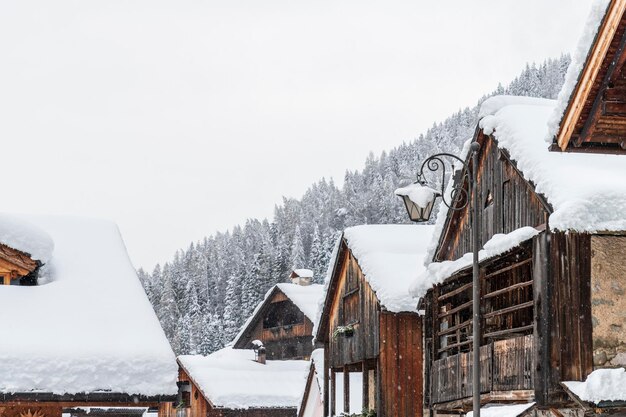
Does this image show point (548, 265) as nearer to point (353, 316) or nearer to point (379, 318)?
point (379, 318)

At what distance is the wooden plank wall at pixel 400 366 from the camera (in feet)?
79.2

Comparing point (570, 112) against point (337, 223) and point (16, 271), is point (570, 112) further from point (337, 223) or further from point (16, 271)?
point (337, 223)

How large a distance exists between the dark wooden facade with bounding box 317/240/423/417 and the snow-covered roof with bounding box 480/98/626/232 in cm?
729

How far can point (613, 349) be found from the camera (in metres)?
15.7

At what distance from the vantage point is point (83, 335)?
48.8 feet

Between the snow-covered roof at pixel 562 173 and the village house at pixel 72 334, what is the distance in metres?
6.56

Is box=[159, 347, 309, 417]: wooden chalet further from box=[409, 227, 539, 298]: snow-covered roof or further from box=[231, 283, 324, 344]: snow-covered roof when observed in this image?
box=[409, 227, 539, 298]: snow-covered roof

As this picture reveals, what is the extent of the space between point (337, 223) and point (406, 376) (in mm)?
95750

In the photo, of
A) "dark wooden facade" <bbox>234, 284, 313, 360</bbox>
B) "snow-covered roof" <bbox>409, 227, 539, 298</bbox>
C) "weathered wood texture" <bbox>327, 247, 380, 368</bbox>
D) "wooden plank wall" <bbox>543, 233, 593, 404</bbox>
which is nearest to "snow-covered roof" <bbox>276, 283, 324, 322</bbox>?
"dark wooden facade" <bbox>234, 284, 313, 360</bbox>

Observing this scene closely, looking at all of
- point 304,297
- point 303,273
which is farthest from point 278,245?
point 304,297

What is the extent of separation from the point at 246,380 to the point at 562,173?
1180 inches

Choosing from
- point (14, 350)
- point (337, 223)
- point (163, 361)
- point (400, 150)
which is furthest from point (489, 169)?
point (400, 150)

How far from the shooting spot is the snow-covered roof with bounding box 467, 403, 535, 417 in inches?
656

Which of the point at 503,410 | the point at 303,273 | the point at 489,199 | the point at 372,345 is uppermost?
the point at 303,273
